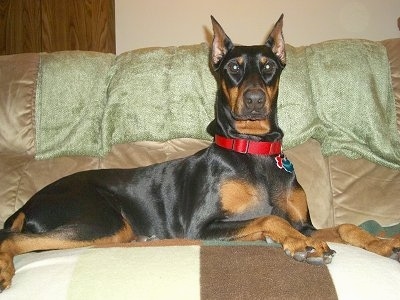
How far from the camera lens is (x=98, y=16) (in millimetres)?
5590

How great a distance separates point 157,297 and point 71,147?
7.67ft

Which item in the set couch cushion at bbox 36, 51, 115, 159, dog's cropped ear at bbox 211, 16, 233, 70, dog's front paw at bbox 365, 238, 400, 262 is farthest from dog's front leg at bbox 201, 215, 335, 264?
couch cushion at bbox 36, 51, 115, 159

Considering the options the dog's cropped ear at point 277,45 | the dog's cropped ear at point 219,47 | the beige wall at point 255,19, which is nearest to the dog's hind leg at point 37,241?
the dog's cropped ear at point 219,47

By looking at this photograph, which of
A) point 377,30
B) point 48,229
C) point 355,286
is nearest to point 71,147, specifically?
point 48,229

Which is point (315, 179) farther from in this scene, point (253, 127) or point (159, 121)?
point (159, 121)

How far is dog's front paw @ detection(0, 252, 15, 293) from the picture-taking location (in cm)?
199

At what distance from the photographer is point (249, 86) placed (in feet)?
9.65

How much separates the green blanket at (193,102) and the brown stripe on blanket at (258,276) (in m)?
1.92

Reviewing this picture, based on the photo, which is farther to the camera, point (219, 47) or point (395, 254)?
point (219, 47)

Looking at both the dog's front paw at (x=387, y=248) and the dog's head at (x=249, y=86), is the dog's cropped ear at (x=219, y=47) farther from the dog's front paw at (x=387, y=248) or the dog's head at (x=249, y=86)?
the dog's front paw at (x=387, y=248)

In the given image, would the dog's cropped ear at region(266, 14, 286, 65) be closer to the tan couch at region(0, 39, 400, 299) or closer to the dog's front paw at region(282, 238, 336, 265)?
the tan couch at region(0, 39, 400, 299)

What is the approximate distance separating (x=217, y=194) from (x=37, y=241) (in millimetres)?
1093

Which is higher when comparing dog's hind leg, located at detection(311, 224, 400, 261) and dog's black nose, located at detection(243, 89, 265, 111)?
dog's black nose, located at detection(243, 89, 265, 111)

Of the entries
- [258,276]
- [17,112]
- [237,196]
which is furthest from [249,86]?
[17,112]
